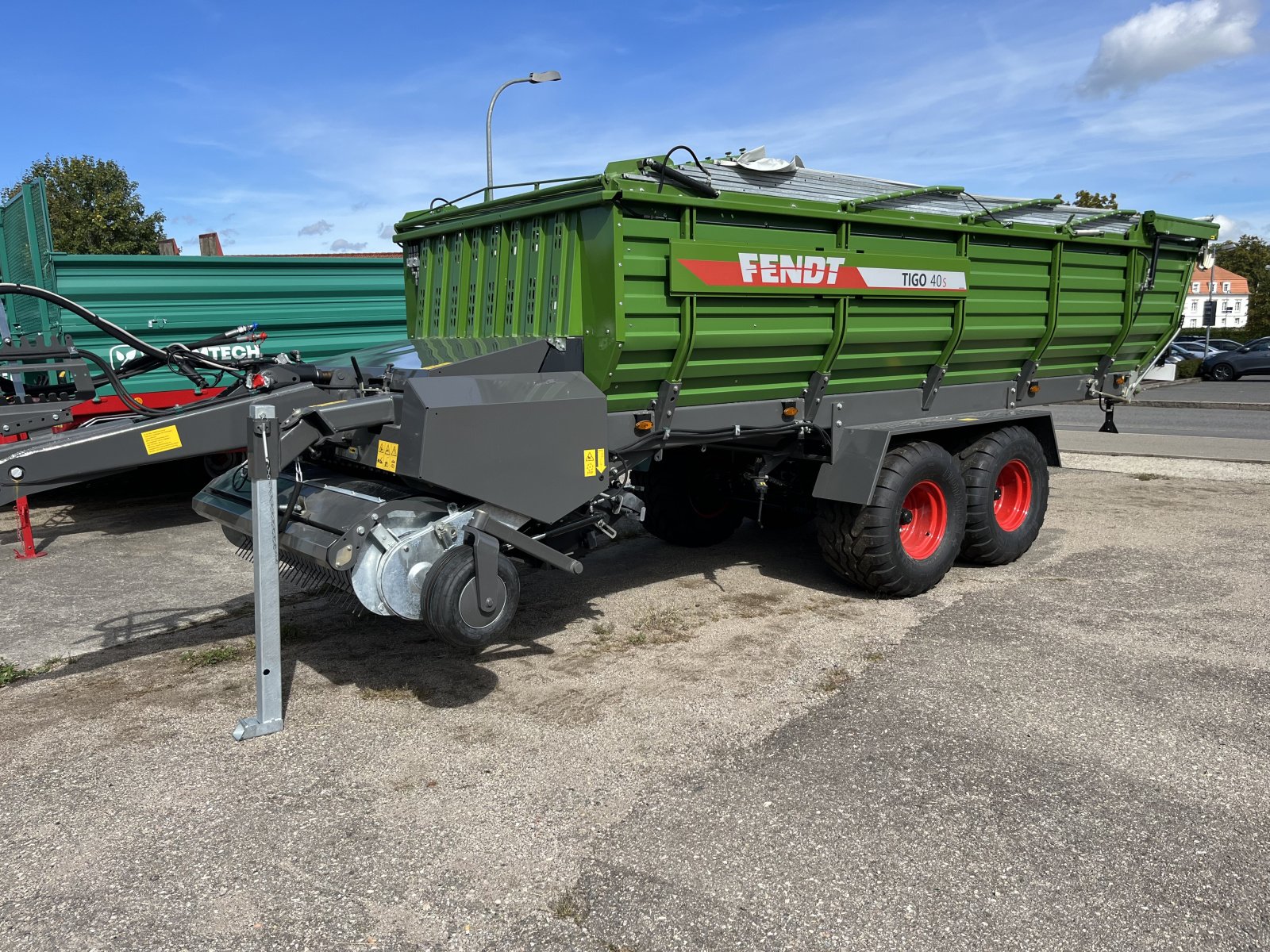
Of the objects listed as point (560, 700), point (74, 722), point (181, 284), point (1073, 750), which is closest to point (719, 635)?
point (560, 700)

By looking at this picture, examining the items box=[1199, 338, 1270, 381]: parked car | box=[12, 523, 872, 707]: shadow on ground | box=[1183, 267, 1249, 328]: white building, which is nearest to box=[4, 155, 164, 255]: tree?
box=[12, 523, 872, 707]: shadow on ground

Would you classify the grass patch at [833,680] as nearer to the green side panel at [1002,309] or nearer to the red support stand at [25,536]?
the green side panel at [1002,309]

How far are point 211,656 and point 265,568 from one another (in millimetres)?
1333

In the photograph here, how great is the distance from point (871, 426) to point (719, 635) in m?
1.51

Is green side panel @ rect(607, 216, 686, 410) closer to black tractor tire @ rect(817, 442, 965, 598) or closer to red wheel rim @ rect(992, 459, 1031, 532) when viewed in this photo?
black tractor tire @ rect(817, 442, 965, 598)

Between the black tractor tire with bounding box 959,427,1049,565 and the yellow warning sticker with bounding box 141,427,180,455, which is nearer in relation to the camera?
the yellow warning sticker with bounding box 141,427,180,455

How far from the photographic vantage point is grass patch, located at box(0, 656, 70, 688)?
4.62 m

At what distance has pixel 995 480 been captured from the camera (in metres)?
6.14

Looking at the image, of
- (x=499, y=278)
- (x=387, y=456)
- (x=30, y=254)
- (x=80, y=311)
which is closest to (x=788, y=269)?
(x=499, y=278)

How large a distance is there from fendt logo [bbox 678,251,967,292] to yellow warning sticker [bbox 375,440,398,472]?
5.13 ft

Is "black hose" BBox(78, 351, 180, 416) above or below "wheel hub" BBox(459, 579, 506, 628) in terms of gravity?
above

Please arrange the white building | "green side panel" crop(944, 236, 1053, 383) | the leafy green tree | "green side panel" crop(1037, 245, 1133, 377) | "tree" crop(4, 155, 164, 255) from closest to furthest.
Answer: "green side panel" crop(944, 236, 1053, 383), "green side panel" crop(1037, 245, 1133, 377), "tree" crop(4, 155, 164, 255), the leafy green tree, the white building

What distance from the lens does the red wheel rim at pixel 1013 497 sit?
648cm

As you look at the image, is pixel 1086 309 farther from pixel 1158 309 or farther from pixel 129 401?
pixel 129 401
